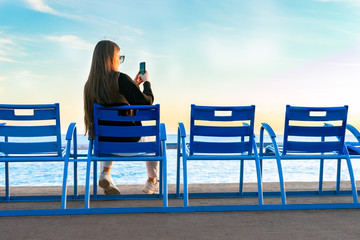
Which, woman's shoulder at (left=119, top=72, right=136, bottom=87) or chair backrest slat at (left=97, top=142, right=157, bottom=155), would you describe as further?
woman's shoulder at (left=119, top=72, right=136, bottom=87)

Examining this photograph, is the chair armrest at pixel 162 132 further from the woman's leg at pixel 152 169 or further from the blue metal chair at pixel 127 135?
the woman's leg at pixel 152 169

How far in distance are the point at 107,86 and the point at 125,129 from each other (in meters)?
0.43

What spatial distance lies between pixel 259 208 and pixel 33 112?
189cm

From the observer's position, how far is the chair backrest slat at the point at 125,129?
2.94m

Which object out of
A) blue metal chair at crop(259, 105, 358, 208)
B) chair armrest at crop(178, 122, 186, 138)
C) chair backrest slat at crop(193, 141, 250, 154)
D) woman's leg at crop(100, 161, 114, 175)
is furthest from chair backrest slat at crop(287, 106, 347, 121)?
woman's leg at crop(100, 161, 114, 175)

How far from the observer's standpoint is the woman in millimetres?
3197

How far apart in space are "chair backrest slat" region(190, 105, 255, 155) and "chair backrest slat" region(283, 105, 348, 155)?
1.05ft

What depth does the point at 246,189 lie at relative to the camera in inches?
158

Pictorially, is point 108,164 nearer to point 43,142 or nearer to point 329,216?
point 43,142

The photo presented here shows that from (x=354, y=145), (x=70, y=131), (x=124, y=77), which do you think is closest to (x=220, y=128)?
(x=124, y=77)

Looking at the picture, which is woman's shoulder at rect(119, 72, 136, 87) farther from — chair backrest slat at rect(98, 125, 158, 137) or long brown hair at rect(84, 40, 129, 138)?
chair backrest slat at rect(98, 125, 158, 137)

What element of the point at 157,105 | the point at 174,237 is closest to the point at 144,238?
the point at 174,237

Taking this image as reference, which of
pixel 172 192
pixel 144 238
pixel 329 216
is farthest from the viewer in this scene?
pixel 172 192

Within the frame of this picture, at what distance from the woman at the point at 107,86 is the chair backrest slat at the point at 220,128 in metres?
0.53
